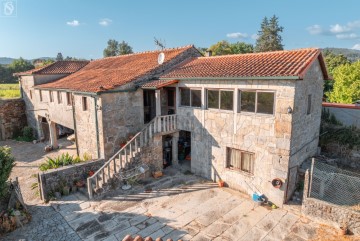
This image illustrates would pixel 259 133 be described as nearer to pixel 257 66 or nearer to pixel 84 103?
pixel 257 66

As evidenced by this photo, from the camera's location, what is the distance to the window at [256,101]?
35.4ft

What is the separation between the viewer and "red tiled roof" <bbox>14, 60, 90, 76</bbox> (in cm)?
2407

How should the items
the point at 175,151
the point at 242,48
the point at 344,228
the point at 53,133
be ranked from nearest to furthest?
the point at 344,228 < the point at 175,151 < the point at 53,133 < the point at 242,48

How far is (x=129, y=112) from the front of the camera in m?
15.1

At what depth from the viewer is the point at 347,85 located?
2438 centimetres

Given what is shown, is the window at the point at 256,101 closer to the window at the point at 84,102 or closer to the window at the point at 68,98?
the window at the point at 84,102

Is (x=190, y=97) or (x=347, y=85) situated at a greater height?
(x=347, y=85)

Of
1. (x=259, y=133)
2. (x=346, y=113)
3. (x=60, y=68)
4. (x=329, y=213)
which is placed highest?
(x=60, y=68)

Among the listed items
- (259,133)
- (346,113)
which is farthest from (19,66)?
(346,113)

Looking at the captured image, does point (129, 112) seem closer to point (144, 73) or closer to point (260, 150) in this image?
point (144, 73)

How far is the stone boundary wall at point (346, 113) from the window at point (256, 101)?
8.71m

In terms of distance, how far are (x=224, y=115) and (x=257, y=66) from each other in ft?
9.82

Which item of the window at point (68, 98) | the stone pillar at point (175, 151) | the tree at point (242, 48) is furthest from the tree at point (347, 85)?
the tree at point (242, 48)

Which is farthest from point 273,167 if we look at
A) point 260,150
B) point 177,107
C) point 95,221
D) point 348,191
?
point 95,221
